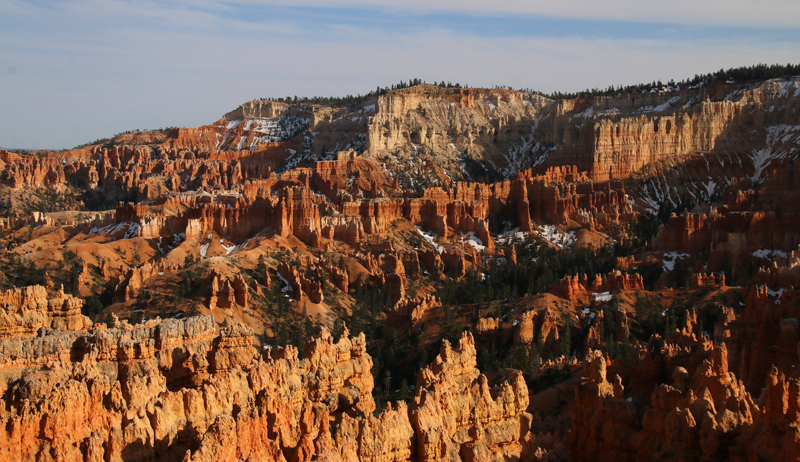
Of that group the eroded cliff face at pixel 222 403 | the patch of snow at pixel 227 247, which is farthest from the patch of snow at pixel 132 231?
the eroded cliff face at pixel 222 403

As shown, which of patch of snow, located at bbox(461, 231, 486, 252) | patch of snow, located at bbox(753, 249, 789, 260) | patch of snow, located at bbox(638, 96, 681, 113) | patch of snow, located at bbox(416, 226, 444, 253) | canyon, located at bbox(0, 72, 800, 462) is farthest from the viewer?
patch of snow, located at bbox(638, 96, 681, 113)

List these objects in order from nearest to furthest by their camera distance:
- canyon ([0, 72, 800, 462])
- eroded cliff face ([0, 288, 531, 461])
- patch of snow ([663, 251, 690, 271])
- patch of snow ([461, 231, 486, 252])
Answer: eroded cliff face ([0, 288, 531, 461]) < canyon ([0, 72, 800, 462]) < patch of snow ([663, 251, 690, 271]) < patch of snow ([461, 231, 486, 252])

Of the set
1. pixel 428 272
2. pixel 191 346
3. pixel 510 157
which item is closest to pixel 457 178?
pixel 510 157

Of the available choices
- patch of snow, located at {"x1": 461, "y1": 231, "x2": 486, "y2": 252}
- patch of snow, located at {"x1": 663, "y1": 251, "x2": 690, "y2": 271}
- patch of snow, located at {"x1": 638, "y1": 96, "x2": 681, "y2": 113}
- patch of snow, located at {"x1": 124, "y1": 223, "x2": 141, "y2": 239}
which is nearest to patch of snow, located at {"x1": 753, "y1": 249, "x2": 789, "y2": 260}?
patch of snow, located at {"x1": 663, "y1": 251, "x2": 690, "y2": 271}

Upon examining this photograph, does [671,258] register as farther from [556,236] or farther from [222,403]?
[222,403]

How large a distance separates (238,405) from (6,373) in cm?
783

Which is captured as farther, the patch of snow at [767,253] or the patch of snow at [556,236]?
the patch of snow at [556,236]

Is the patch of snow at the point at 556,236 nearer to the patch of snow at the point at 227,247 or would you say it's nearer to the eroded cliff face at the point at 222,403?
the patch of snow at the point at 227,247

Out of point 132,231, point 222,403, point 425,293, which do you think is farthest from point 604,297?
point 132,231

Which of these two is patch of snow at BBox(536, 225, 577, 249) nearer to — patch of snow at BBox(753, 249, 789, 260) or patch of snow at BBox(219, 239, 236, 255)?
patch of snow at BBox(753, 249, 789, 260)

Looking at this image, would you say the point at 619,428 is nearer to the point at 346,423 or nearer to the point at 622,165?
the point at 346,423

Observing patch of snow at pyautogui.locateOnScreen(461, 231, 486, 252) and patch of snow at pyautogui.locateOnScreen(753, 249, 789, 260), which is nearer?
patch of snow at pyautogui.locateOnScreen(753, 249, 789, 260)

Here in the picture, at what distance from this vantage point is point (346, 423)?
2603cm

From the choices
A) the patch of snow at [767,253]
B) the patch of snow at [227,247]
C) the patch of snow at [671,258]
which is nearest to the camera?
the patch of snow at [767,253]
